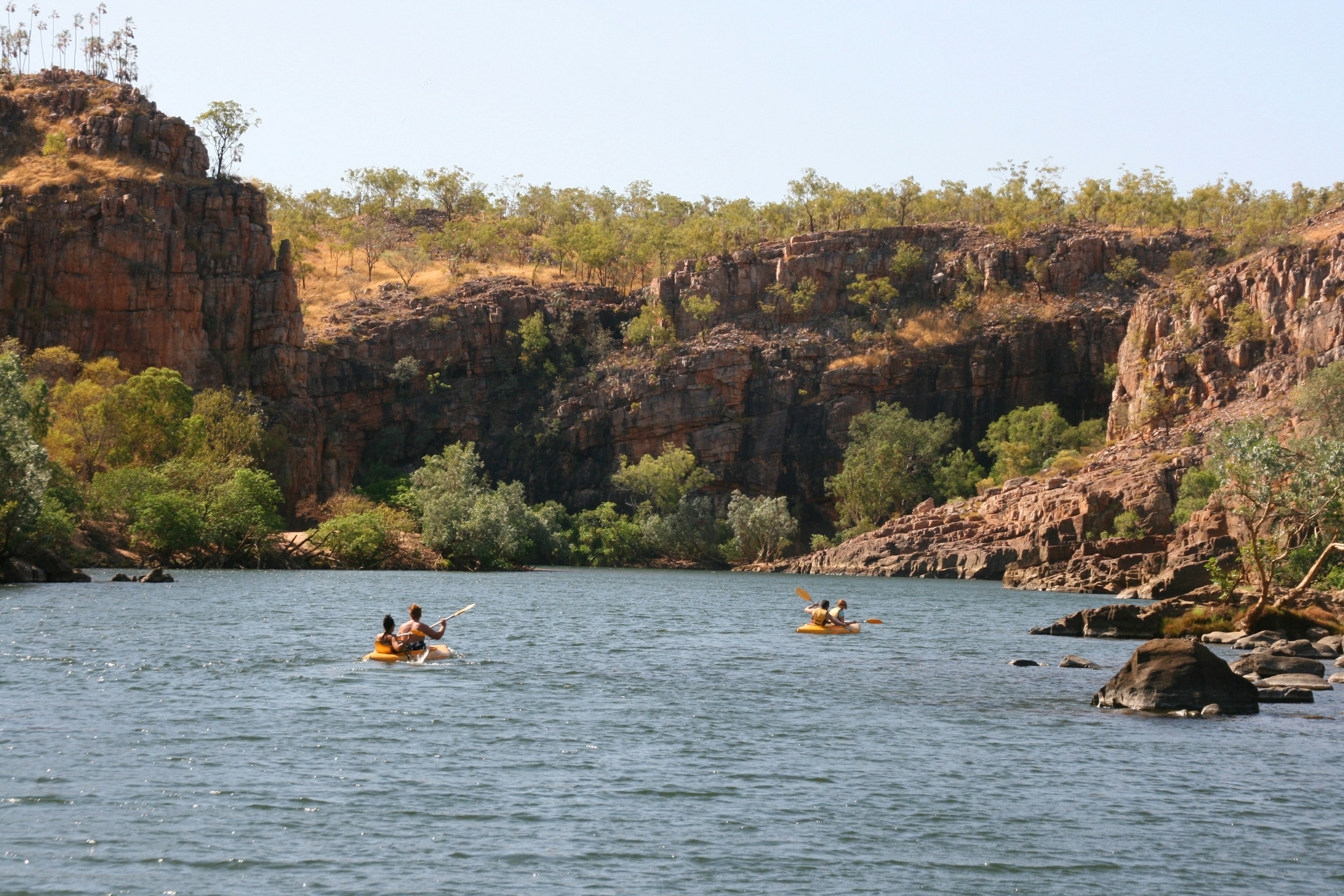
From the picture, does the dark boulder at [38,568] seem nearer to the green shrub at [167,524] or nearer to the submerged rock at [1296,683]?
the green shrub at [167,524]

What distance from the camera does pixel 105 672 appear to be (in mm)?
28547

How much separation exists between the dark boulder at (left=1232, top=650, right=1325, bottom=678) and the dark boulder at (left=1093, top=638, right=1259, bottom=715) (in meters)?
5.11

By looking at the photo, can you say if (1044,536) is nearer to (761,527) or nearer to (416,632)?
(761,527)

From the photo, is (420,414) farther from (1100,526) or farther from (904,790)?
(904,790)

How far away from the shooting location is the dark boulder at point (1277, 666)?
32.3m

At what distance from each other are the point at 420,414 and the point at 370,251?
31139mm

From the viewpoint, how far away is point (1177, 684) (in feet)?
88.3

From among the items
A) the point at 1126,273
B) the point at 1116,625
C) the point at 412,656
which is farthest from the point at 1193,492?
the point at 412,656

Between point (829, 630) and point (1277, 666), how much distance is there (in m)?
16.3

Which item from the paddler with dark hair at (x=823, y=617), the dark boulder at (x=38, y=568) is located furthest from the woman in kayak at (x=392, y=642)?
the dark boulder at (x=38, y=568)

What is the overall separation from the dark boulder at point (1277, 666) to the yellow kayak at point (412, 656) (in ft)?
69.8

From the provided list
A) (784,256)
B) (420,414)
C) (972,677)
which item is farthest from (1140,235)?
(972,677)

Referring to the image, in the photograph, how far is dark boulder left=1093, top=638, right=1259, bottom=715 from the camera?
1051 inches

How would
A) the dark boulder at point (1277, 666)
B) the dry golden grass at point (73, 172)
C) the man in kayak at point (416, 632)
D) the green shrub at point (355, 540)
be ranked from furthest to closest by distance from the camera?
the dry golden grass at point (73, 172) < the green shrub at point (355, 540) < the man in kayak at point (416, 632) < the dark boulder at point (1277, 666)
